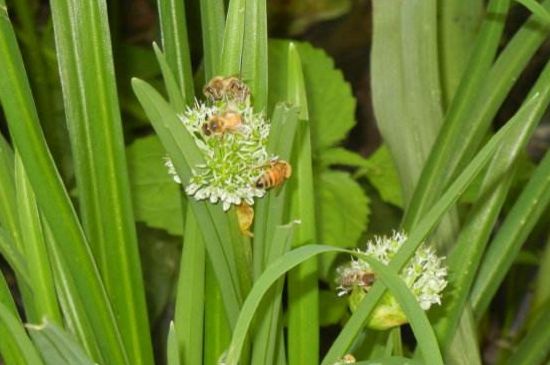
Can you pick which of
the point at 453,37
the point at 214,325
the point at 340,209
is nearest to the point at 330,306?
the point at 340,209

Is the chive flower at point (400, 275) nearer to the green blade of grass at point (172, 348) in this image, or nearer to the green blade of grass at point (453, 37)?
the green blade of grass at point (172, 348)

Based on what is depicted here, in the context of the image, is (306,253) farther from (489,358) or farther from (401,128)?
(489,358)

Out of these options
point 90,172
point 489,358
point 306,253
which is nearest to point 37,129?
point 90,172

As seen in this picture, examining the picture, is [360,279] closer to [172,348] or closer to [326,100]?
[172,348]

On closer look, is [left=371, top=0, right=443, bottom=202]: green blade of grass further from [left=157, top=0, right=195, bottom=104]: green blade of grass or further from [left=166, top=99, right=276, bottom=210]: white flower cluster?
[left=166, top=99, right=276, bottom=210]: white flower cluster

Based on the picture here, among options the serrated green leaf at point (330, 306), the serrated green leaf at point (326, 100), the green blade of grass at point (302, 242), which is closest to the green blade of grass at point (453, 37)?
the serrated green leaf at point (326, 100)
